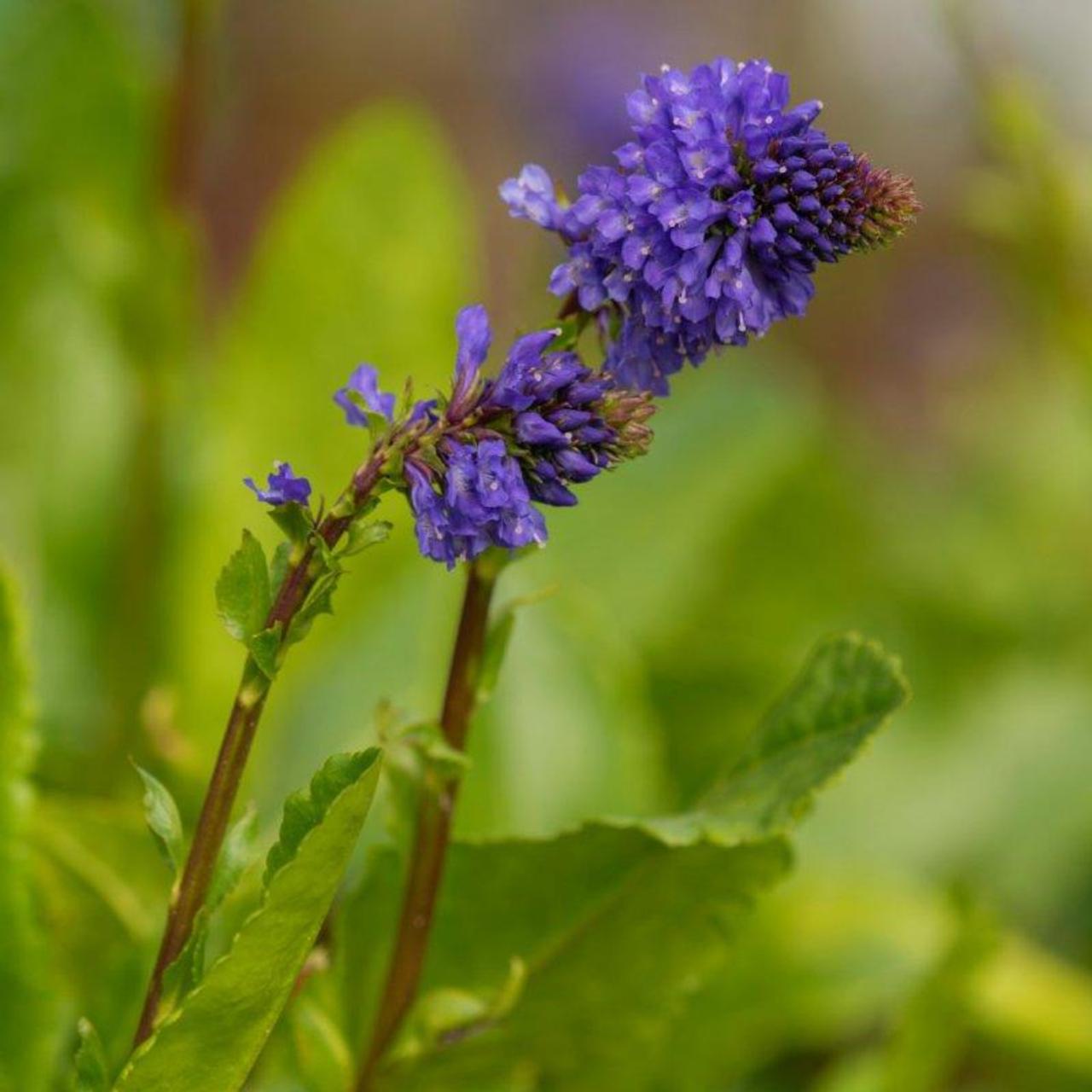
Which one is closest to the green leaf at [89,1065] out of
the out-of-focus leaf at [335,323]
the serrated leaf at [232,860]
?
the serrated leaf at [232,860]

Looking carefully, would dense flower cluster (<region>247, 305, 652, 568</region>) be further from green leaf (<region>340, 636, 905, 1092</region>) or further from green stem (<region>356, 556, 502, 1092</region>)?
green leaf (<region>340, 636, 905, 1092</region>)

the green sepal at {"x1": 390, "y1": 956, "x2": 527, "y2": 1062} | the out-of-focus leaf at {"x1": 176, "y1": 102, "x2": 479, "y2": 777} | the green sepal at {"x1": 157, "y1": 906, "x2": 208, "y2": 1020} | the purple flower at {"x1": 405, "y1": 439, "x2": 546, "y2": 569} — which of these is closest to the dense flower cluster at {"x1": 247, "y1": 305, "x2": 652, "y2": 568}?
the purple flower at {"x1": 405, "y1": 439, "x2": 546, "y2": 569}

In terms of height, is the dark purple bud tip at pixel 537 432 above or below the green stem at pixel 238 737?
above

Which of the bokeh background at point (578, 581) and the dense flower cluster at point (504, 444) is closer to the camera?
the dense flower cluster at point (504, 444)

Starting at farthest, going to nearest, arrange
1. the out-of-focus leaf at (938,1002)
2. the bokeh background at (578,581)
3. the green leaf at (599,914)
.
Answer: the bokeh background at (578,581) → the out-of-focus leaf at (938,1002) → the green leaf at (599,914)

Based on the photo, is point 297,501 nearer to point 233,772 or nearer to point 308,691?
point 233,772

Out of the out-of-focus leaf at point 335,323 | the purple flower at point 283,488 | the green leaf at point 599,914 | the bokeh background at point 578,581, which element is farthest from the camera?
the out-of-focus leaf at point 335,323

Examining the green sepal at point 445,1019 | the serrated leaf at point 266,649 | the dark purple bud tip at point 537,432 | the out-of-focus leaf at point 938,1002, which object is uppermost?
the dark purple bud tip at point 537,432

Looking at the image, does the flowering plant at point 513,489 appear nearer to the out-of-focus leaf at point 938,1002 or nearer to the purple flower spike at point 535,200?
the purple flower spike at point 535,200

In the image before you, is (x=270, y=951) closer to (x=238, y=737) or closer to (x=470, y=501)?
(x=238, y=737)
